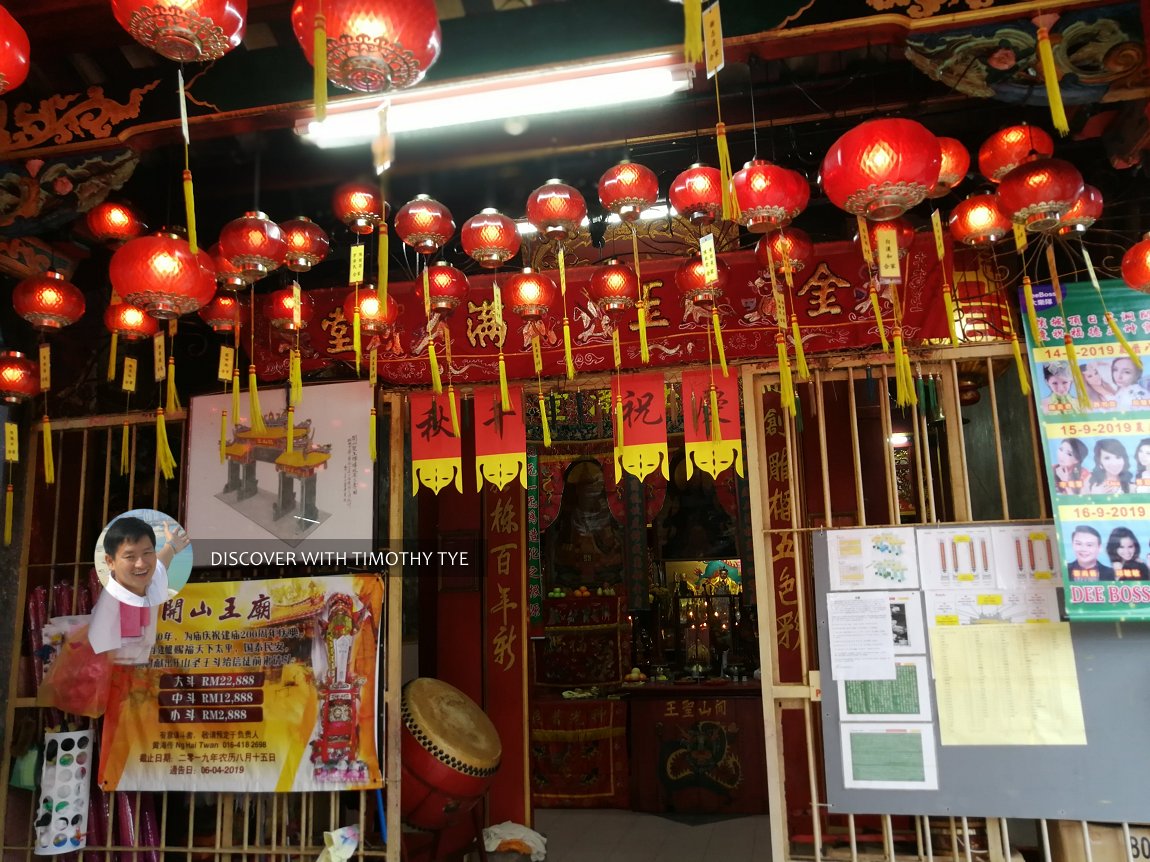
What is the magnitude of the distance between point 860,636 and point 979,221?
1872 millimetres

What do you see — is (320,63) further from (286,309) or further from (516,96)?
(286,309)

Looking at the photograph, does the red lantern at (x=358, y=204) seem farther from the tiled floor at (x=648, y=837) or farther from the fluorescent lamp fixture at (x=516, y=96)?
the tiled floor at (x=648, y=837)

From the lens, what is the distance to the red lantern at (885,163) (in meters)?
2.94

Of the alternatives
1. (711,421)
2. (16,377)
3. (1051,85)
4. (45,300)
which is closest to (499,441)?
(711,421)

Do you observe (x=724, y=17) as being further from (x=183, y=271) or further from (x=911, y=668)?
(x=911, y=668)

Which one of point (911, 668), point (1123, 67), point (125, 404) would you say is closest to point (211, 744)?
point (125, 404)

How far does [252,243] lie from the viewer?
3762 mm

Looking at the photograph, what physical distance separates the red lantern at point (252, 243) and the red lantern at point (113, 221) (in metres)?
0.51

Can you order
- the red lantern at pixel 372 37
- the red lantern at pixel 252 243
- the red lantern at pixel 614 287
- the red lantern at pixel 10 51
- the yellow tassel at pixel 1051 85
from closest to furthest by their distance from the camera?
the red lantern at pixel 372 37 → the red lantern at pixel 10 51 → the yellow tassel at pixel 1051 85 → the red lantern at pixel 252 243 → the red lantern at pixel 614 287

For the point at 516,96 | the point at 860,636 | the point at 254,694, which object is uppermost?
the point at 516,96

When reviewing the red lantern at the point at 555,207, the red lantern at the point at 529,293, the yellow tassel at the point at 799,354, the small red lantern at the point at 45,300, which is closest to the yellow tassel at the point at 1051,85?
the yellow tassel at the point at 799,354

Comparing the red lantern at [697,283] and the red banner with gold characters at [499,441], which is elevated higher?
the red lantern at [697,283]

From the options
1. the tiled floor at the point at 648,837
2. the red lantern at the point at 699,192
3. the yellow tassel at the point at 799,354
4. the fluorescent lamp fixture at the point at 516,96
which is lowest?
the tiled floor at the point at 648,837

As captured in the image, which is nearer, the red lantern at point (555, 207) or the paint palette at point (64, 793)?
the red lantern at point (555, 207)
